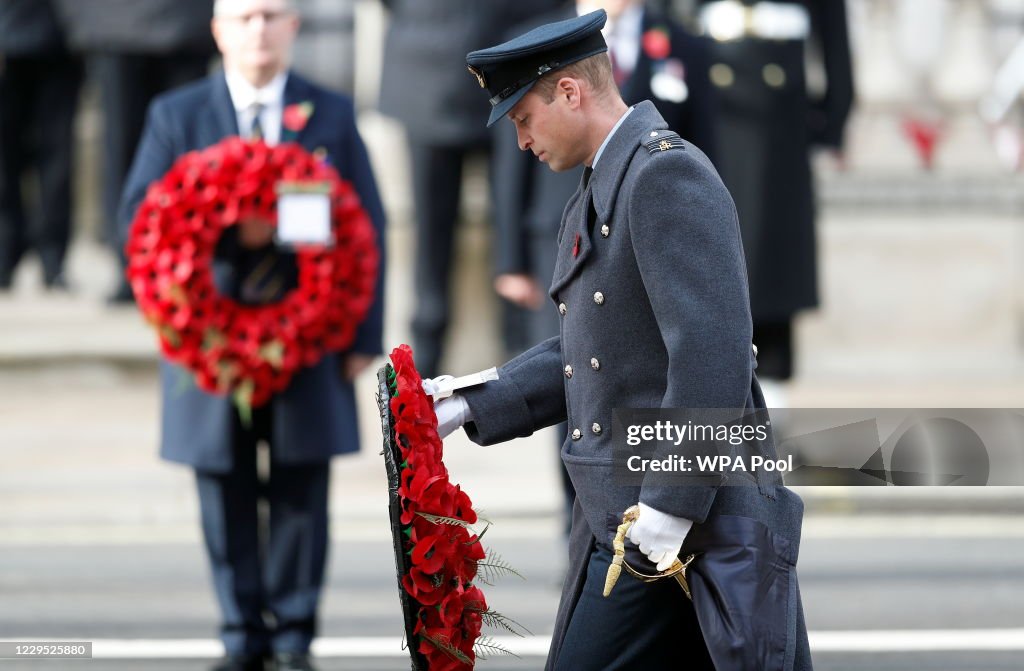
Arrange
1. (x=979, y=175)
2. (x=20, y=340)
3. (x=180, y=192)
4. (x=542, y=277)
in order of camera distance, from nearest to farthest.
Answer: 1. (x=180, y=192)
2. (x=542, y=277)
3. (x=20, y=340)
4. (x=979, y=175)

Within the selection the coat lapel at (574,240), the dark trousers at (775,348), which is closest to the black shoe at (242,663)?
the coat lapel at (574,240)

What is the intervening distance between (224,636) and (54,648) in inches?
29.3

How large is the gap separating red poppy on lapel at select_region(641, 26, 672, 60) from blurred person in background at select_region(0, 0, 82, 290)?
502 centimetres

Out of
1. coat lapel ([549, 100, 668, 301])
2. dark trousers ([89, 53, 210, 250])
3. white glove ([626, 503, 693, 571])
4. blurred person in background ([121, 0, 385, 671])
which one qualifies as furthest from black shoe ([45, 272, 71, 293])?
white glove ([626, 503, 693, 571])

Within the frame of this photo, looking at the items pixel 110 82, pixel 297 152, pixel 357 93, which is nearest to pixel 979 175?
pixel 357 93

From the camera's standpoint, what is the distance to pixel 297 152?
593 cm

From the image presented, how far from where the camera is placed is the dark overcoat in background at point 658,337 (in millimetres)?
3547

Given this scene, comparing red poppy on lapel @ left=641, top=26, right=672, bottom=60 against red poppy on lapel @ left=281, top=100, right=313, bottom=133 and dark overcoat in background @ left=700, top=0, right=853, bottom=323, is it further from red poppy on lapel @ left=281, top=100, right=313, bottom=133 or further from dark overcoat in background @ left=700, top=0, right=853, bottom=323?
red poppy on lapel @ left=281, top=100, right=313, bottom=133

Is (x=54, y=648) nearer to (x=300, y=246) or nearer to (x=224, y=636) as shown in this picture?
(x=224, y=636)

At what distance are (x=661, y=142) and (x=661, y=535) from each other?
29.3 inches

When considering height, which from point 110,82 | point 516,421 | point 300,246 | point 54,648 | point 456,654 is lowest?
point 54,648

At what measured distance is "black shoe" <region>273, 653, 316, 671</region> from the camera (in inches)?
231

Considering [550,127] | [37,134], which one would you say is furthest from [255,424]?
[37,134]

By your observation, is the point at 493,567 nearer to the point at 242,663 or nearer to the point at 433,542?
the point at 433,542
